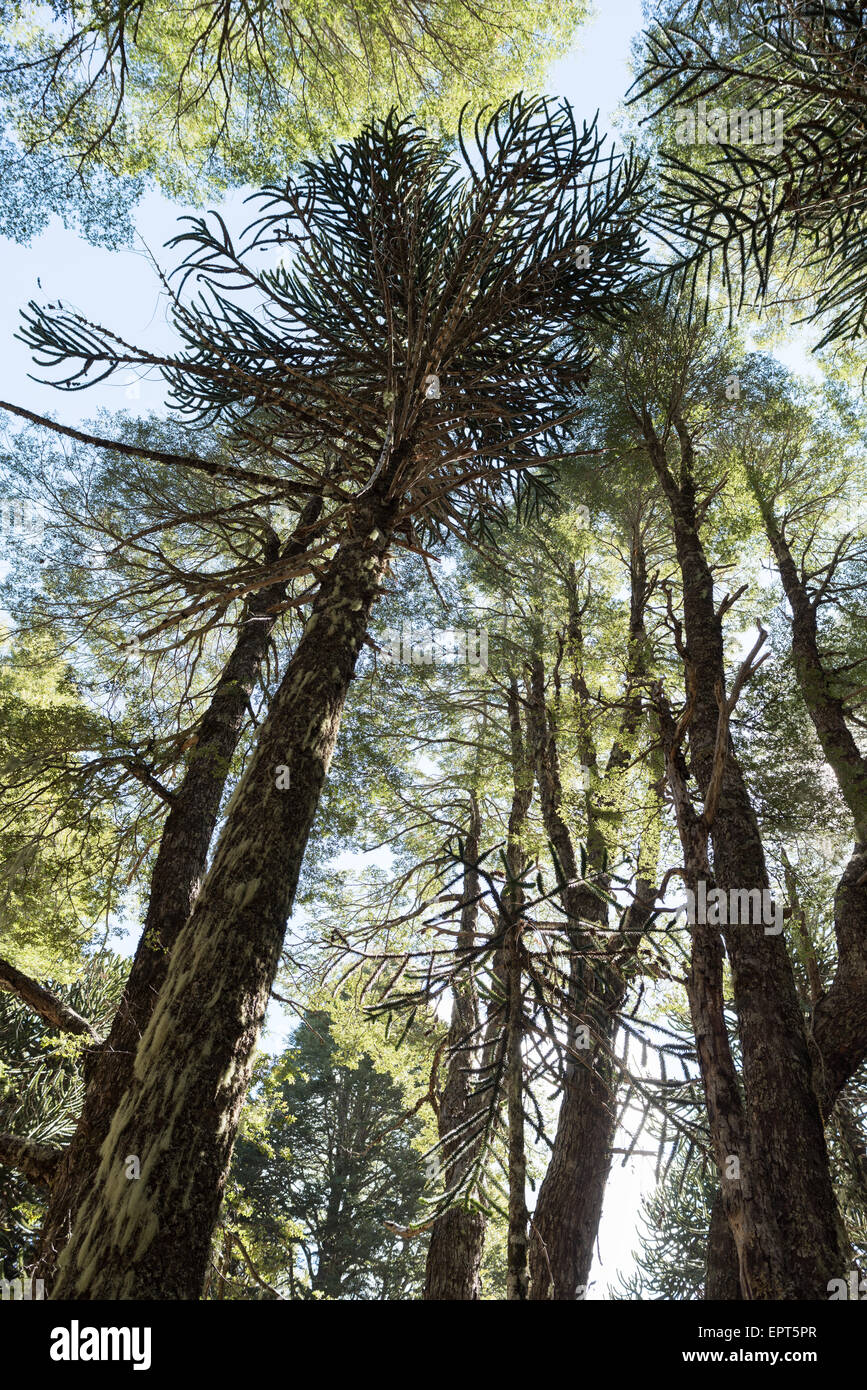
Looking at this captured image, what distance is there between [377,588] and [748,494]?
6.04 meters

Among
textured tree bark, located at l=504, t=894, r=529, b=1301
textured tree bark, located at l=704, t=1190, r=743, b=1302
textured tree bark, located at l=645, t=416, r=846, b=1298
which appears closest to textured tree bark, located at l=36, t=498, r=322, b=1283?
textured tree bark, located at l=504, t=894, r=529, b=1301

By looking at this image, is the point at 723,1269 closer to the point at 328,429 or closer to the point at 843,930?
the point at 843,930

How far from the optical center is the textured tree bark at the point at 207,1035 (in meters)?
1.96

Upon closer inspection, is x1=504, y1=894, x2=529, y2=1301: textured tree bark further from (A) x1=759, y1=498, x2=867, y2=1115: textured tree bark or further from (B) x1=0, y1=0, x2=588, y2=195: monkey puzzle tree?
(B) x1=0, y1=0, x2=588, y2=195: monkey puzzle tree

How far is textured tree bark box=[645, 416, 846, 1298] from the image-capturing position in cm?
317

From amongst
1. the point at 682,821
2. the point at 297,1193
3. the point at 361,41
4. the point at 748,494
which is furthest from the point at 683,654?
the point at 297,1193

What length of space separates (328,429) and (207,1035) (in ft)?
12.1

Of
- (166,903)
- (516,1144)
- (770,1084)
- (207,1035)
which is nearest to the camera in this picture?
(516,1144)

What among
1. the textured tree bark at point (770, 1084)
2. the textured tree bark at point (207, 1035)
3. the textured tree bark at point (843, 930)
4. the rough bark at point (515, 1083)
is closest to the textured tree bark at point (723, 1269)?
the textured tree bark at point (843, 930)

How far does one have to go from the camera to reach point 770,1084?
3709 mm

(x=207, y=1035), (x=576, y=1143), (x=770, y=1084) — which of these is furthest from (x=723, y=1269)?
(x=207, y=1035)

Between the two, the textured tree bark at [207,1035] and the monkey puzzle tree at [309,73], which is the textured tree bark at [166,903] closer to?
the textured tree bark at [207,1035]

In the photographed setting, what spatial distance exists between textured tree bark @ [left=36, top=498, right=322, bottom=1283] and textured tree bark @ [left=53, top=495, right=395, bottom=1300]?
3.39ft

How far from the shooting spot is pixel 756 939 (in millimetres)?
4156
